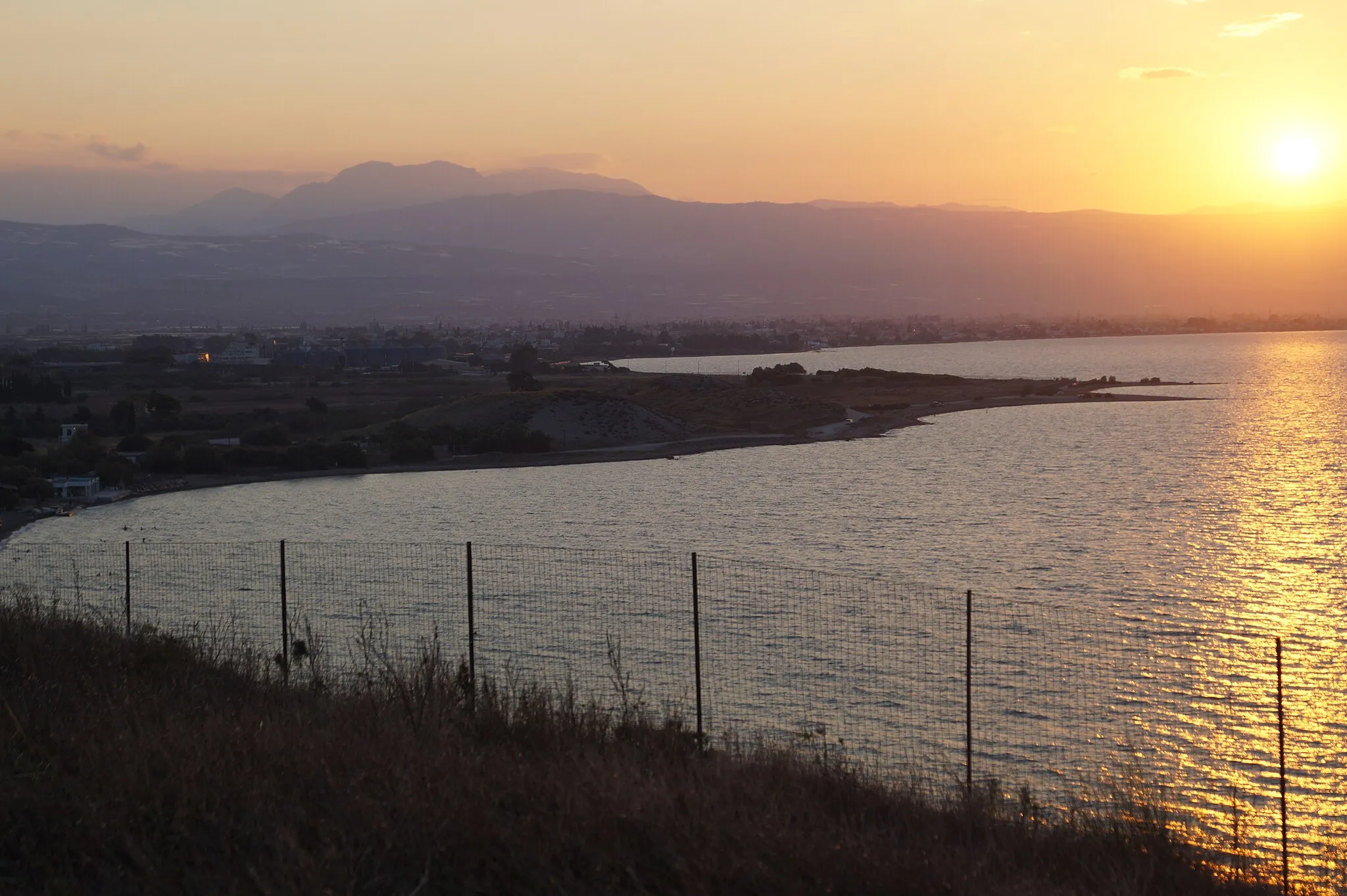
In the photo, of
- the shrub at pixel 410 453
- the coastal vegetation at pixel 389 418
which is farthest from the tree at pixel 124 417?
the shrub at pixel 410 453

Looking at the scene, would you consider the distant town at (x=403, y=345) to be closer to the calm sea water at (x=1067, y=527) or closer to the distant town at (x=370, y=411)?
the distant town at (x=370, y=411)

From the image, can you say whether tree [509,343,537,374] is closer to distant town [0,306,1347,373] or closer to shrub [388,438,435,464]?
distant town [0,306,1347,373]

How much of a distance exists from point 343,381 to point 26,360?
2546 cm

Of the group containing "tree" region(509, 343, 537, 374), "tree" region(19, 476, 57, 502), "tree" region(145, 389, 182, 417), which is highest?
"tree" region(509, 343, 537, 374)

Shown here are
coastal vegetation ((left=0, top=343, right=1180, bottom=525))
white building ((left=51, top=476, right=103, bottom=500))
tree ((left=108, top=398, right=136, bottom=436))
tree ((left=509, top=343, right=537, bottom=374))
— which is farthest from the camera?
Answer: tree ((left=509, top=343, right=537, bottom=374))

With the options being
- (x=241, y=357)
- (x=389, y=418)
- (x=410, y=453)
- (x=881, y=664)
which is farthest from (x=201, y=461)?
(x=241, y=357)

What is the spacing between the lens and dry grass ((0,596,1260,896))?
5348 millimetres

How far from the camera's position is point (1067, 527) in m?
32.8

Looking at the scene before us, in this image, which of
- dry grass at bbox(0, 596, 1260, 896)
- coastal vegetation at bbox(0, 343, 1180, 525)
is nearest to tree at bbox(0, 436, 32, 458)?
coastal vegetation at bbox(0, 343, 1180, 525)

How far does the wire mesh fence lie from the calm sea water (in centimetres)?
11

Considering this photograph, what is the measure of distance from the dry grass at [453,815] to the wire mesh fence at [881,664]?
96 cm

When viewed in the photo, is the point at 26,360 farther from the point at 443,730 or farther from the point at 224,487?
the point at 443,730

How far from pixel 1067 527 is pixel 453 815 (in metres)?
29.4

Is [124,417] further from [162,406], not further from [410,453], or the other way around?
[410,453]
